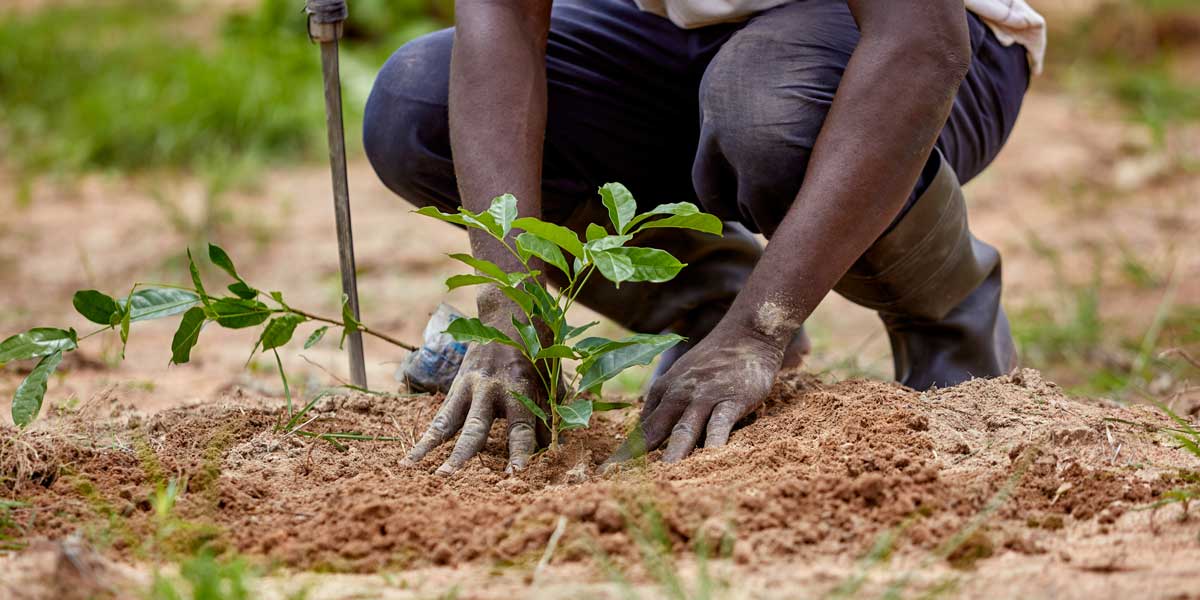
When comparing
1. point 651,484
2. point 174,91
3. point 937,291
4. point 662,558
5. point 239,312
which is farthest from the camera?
point 174,91

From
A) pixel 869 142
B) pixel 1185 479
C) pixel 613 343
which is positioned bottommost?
pixel 1185 479

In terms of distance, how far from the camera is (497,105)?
6.05ft

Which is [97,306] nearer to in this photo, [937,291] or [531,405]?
[531,405]

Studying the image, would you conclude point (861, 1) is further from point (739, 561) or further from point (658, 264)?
point (739, 561)

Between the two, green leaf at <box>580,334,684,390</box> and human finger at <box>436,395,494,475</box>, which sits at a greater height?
green leaf at <box>580,334,684,390</box>

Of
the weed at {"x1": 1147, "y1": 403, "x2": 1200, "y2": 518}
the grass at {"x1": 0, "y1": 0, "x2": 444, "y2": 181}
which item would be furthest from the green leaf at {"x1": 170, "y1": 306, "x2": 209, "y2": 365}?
the grass at {"x1": 0, "y1": 0, "x2": 444, "y2": 181}

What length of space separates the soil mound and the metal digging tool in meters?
0.22

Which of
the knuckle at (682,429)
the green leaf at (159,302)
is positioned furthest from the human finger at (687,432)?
the green leaf at (159,302)

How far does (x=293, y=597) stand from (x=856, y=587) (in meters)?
0.53

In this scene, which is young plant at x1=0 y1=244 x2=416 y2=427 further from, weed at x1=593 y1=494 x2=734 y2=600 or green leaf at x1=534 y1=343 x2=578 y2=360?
weed at x1=593 y1=494 x2=734 y2=600

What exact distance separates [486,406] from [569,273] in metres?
0.28

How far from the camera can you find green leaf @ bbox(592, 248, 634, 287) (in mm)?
1415

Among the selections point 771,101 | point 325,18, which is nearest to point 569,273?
point 771,101

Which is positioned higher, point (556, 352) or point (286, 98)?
point (556, 352)
